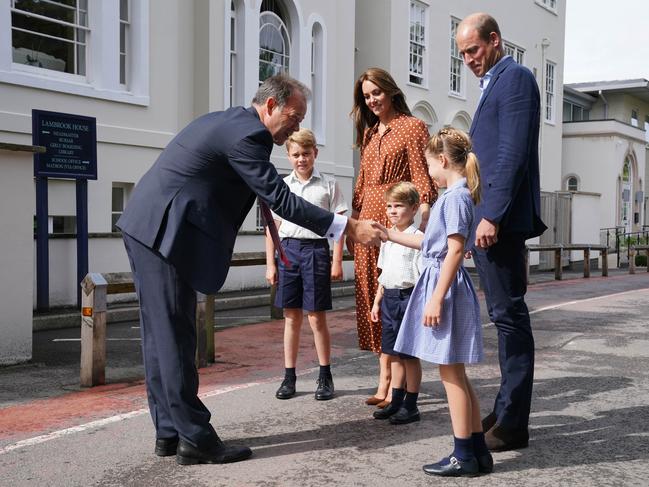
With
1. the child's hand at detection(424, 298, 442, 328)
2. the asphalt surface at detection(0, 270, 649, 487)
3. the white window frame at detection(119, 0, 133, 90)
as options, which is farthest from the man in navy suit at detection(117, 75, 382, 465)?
the white window frame at detection(119, 0, 133, 90)

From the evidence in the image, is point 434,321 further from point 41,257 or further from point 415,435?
point 41,257

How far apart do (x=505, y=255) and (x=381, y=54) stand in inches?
607

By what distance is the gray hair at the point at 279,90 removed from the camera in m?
4.04

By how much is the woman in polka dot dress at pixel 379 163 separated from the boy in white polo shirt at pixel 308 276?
10.4 inches

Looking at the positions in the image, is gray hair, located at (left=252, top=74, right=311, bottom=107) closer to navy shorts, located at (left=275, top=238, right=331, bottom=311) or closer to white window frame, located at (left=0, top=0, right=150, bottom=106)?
navy shorts, located at (left=275, top=238, right=331, bottom=311)

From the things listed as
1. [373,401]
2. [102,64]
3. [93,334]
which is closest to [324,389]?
[373,401]

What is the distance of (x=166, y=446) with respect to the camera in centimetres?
414

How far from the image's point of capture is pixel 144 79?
1221cm

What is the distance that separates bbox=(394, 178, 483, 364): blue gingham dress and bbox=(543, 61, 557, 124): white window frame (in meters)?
24.9

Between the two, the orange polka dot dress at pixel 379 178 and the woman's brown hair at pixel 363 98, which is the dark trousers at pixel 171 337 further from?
the woman's brown hair at pixel 363 98

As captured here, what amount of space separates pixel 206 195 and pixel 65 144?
22.2 feet

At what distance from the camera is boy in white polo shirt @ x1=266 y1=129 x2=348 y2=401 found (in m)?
5.47

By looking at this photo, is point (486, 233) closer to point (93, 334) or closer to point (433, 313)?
point (433, 313)

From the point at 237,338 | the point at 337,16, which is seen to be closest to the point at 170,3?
the point at 337,16
